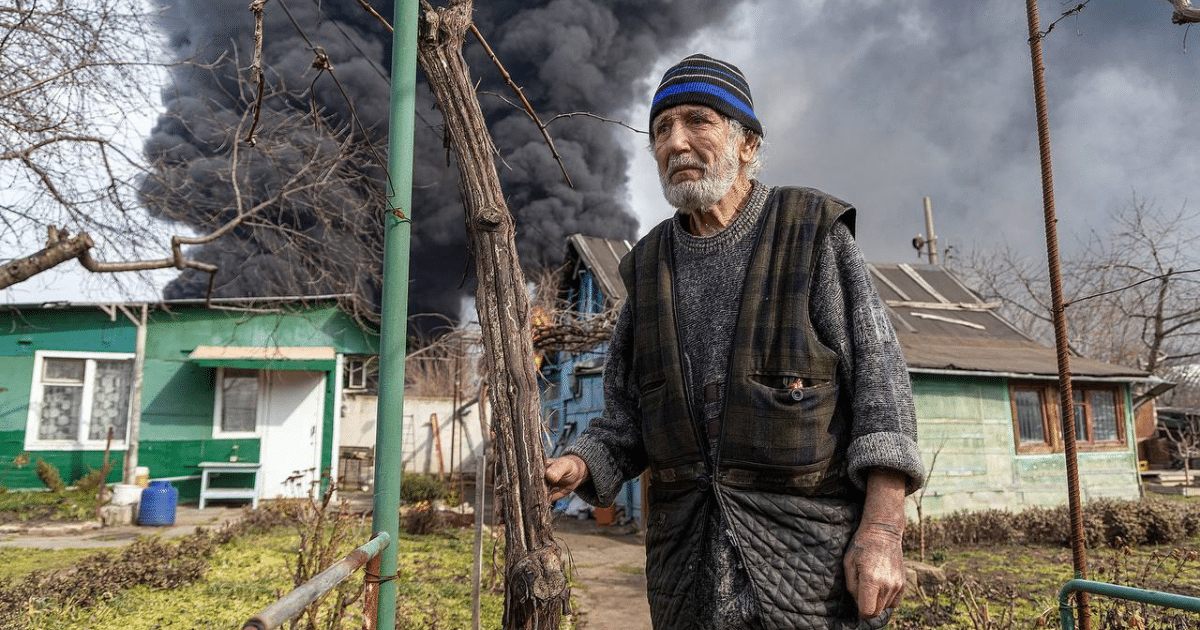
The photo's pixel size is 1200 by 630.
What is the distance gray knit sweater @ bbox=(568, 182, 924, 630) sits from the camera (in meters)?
1.49

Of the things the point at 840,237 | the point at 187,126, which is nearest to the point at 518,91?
the point at 840,237

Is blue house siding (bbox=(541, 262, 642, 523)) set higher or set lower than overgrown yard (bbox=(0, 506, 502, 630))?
higher

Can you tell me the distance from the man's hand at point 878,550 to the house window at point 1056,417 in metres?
→ 11.8

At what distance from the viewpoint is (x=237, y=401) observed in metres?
13.5

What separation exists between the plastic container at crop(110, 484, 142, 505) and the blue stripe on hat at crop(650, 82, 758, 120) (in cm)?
1187

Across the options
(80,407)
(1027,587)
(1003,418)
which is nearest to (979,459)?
(1003,418)

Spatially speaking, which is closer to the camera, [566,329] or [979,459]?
[566,329]

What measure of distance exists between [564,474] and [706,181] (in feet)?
2.57

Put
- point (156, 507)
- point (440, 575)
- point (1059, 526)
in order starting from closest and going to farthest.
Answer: point (440, 575) → point (1059, 526) → point (156, 507)

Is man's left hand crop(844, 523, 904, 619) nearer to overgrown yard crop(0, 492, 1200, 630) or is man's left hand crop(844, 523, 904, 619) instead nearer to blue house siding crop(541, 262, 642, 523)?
overgrown yard crop(0, 492, 1200, 630)

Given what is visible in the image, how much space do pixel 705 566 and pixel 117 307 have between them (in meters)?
14.3

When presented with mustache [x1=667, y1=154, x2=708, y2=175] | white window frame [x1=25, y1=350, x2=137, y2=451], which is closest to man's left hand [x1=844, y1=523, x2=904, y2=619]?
mustache [x1=667, y1=154, x2=708, y2=175]

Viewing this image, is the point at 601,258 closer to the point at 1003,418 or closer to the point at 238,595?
the point at 1003,418

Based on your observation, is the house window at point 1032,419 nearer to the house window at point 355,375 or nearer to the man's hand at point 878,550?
the man's hand at point 878,550
